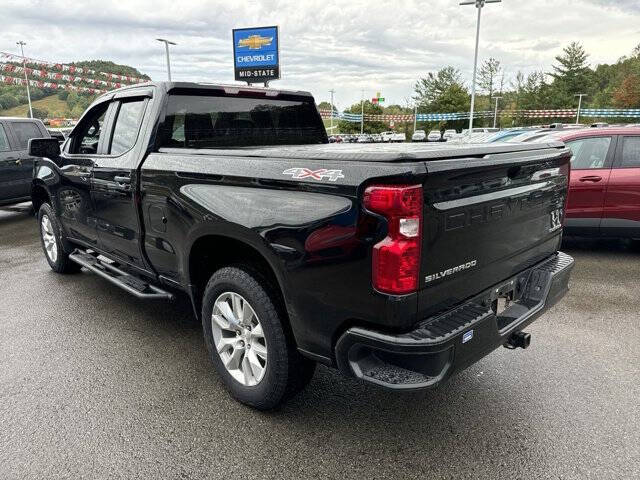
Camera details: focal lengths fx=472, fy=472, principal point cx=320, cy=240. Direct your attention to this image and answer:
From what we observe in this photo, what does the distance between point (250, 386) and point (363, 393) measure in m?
0.73

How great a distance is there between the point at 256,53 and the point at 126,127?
23199 mm

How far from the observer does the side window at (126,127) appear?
11.9ft

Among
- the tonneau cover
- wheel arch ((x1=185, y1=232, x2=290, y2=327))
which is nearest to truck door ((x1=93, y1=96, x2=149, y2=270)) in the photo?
wheel arch ((x1=185, y1=232, x2=290, y2=327))

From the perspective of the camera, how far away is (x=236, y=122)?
12.9 feet

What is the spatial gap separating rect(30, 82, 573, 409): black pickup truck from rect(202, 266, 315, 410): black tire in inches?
0.4

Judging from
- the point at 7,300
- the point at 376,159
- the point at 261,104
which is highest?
the point at 261,104

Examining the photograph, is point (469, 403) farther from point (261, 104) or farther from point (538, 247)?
point (261, 104)

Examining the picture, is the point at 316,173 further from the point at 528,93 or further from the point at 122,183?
the point at 528,93

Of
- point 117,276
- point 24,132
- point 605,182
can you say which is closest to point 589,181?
point 605,182

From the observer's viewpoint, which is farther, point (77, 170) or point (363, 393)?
point (77, 170)

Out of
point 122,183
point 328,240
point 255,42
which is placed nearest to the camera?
point 328,240

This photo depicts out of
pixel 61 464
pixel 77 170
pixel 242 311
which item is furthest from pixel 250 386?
pixel 77 170

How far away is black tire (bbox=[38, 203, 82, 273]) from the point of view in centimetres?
523

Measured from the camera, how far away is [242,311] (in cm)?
276
